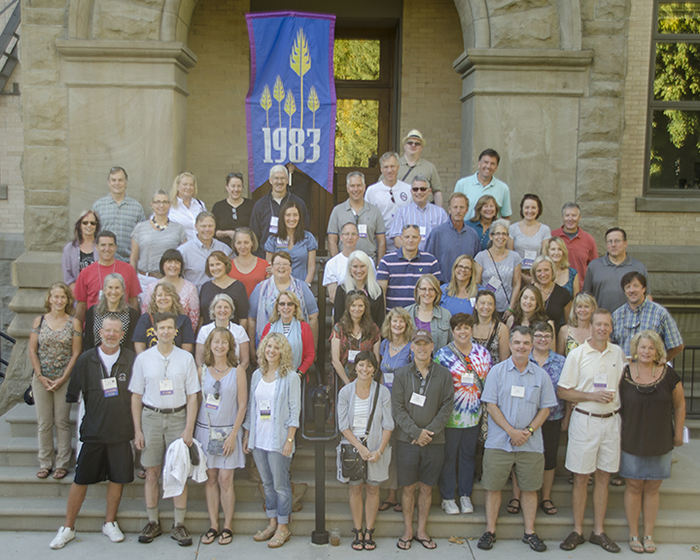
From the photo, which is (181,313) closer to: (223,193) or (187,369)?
(187,369)

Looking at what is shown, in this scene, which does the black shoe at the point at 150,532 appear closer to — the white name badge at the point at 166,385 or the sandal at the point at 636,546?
the white name badge at the point at 166,385

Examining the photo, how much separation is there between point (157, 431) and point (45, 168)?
155 inches

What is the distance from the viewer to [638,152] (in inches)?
358

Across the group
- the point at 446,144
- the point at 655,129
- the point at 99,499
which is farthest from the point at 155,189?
the point at 655,129

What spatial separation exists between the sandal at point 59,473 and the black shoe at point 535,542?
4262mm

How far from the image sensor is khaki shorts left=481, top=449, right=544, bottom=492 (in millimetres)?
5367

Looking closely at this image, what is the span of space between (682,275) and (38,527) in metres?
8.31

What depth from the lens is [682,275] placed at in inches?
345

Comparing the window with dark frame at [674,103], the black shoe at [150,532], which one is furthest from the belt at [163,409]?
the window with dark frame at [674,103]

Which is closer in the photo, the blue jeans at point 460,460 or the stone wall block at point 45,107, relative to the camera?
the blue jeans at point 460,460

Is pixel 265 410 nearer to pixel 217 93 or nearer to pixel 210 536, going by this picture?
pixel 210 536

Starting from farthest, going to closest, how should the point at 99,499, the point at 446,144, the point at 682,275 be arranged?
1. the point at 446,144
2. the point at 682,275
3. the point at 99,499

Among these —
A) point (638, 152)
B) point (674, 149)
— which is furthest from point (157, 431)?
point (674, 149)

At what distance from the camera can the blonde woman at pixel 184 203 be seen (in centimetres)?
686
